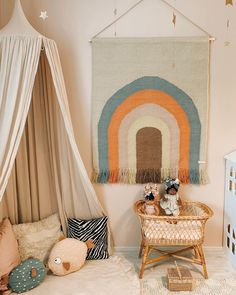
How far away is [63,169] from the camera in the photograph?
264 centimetres

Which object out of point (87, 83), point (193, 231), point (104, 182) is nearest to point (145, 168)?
point (104, 182)

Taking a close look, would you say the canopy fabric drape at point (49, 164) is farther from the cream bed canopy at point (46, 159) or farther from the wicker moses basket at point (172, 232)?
the wicker moses basket at point (172, 232)

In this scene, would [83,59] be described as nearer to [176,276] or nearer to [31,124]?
[31,124]

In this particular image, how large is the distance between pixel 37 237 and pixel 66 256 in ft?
0.98

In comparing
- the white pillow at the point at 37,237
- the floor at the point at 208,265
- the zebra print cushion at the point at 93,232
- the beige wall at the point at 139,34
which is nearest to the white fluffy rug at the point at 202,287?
the floor at the point at 208,265

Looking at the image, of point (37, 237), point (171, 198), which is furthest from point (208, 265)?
point (37, 237)

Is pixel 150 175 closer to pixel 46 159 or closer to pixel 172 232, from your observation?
pixel 172 232

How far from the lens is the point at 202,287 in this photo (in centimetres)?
232

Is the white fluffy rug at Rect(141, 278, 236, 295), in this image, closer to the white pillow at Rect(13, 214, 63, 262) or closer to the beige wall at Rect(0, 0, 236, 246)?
the beige wall at Rect(0, 0, 236, 246)

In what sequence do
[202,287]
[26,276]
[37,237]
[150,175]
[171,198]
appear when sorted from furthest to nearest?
[150,175] → [171,198] → [37,237] → [202,287] → [26,276]

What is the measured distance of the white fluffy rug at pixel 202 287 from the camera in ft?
7.41

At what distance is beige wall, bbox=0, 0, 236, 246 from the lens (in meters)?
2.61

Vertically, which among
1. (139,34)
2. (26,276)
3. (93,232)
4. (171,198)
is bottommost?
(26,276)

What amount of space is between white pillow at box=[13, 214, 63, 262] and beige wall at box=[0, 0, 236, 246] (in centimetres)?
55
